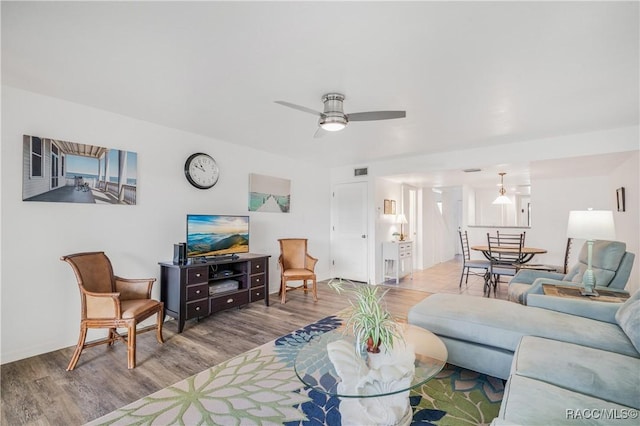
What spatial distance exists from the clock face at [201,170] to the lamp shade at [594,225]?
4144mm

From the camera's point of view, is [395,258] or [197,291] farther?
[395,258]

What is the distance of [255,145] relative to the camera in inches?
177

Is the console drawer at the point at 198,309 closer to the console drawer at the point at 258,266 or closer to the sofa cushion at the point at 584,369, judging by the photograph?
the console drawer at the point at 258,266

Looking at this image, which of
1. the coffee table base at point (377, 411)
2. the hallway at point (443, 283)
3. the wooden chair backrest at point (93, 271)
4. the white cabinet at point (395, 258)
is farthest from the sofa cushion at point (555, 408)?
the white cabinet at point (395, 258)

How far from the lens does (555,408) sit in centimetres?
126

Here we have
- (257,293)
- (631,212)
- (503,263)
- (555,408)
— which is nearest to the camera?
(555,408)

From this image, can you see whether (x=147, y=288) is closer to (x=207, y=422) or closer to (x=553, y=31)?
(x=207, y=422)

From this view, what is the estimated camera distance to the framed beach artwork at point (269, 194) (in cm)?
470

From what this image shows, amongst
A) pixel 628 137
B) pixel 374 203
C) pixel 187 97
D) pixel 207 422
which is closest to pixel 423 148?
pixel 374 203

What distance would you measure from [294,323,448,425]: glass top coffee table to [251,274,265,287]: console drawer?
2.24 metres

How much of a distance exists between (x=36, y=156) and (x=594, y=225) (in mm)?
5060

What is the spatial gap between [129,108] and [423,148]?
3.96 m

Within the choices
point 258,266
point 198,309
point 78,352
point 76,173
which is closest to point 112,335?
point 78,352

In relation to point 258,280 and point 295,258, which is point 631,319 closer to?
point 258,280
